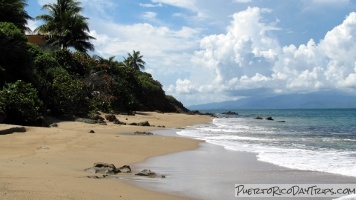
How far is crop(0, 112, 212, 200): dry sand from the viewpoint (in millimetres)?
5582

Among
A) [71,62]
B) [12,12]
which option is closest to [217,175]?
[12,12]

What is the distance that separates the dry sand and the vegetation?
4880mm

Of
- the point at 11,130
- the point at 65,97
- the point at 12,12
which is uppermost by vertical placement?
the point at 12,12

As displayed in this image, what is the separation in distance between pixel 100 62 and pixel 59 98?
62.8 ft

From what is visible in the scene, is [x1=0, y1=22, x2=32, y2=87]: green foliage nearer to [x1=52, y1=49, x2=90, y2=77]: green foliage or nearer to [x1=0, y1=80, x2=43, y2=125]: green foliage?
[x1=0, y1=80, x2=43, y2=125]: green foliage

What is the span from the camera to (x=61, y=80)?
2447 cm

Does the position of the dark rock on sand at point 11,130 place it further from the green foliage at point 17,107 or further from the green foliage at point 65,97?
the green foliage at point 65,97

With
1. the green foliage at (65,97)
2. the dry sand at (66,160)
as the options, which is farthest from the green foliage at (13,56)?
the dry sand at (66,160)

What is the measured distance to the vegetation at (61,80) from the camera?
17.3 m

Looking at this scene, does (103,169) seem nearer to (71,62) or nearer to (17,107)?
(17,107)

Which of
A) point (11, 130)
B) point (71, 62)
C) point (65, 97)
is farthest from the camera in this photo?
point (71, 62)

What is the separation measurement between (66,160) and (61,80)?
16.4 metres

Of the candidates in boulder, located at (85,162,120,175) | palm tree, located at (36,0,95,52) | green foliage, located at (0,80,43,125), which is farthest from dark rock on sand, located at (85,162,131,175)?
palm tree, located at (36,0,95,52)

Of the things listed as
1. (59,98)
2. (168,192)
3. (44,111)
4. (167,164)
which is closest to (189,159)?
(167,164)
